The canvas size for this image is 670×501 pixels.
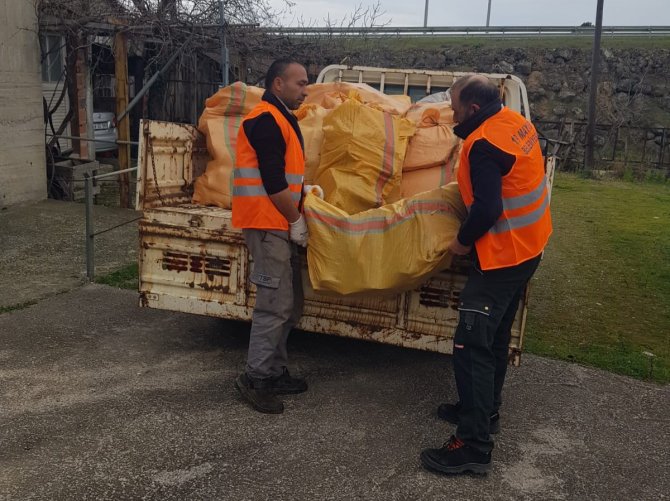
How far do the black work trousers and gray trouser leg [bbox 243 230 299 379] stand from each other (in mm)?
1005

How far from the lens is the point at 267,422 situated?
147 inches

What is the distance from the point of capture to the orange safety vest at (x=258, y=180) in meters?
3.70

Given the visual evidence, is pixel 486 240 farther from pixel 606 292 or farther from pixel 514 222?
pixel 606 292

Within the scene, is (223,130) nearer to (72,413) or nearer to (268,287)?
(268,287)

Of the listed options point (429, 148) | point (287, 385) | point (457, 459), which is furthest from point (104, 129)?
point (457, 459)

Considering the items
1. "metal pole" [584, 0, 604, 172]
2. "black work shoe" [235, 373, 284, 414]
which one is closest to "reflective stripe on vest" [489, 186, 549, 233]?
"black work shoe" [235, 373, 284, 414]

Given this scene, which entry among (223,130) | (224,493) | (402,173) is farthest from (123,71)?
(224,493)

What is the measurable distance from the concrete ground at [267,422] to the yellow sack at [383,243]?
77cm

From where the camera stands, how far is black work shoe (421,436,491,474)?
10.8 feet

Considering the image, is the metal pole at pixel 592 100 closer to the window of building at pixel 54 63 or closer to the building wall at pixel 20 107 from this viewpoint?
the window of building at pixel 54 63

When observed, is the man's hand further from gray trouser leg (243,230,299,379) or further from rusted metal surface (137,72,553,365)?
gray trouser leg (243,230,299,379)

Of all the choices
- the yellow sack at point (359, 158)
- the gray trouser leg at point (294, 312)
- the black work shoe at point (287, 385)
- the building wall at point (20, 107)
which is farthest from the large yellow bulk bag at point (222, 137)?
the building wall at point (20, 107)

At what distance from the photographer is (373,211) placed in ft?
12.4

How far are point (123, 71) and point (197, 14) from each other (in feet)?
4.34
